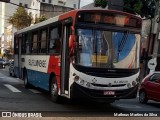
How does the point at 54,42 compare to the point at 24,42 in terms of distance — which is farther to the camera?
the point at 24,42

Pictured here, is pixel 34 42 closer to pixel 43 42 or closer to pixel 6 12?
pixel 43 42

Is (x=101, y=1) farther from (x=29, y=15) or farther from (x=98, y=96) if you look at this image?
(x=98, y=96)

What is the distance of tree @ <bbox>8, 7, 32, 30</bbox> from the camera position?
1709cm

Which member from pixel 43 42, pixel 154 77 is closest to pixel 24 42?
pixel 43 42

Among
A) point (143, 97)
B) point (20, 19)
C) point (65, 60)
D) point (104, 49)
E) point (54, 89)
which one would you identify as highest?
point (20, 19)

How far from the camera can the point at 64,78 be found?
10.9 metres

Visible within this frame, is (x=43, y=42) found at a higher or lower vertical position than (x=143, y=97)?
higher

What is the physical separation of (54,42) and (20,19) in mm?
6432

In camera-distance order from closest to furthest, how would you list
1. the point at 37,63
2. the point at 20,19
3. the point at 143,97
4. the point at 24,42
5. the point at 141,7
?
the point at 37,63 → the point at 143,97 → the point at 24,42 → the point at 20,19 → the point at 141,7

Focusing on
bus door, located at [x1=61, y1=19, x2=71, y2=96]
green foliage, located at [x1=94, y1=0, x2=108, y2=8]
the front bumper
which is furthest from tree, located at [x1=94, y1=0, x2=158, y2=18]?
the front bumper

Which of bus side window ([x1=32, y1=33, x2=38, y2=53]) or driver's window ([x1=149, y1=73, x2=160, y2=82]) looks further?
bus side window ([x1=32, y1=33, x2=38, y2=53])

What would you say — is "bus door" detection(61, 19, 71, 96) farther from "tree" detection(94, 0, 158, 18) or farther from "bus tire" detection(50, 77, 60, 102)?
"tree" detection(94, 0, 158, 18)

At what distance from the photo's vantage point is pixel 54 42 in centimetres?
1212

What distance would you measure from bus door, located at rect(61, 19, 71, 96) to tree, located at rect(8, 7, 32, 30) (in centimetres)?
606
